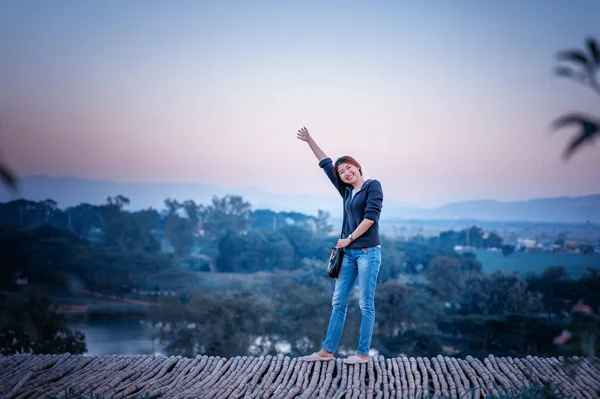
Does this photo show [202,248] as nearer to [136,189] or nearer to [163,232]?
[163,232]

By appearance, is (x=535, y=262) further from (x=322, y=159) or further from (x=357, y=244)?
(x=357, y=244)

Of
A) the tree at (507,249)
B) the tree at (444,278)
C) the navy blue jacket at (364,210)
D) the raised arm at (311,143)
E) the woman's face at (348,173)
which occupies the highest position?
the raised arm at (311,143)

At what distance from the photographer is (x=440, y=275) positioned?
95.9ft

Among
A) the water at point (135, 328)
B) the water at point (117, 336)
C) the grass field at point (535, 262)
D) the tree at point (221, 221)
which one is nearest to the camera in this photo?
the water at point (117, 336)

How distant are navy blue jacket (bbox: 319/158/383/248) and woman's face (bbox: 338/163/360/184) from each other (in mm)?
118

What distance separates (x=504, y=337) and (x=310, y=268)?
10.2m

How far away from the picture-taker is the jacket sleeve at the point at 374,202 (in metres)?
5.46

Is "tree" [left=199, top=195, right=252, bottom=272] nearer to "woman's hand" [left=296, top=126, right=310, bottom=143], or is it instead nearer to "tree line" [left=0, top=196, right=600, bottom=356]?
"tree line" [left=0, top=196, right=600, bottom=356]

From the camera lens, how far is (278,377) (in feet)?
18.5

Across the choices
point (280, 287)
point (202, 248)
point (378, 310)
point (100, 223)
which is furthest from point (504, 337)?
point (100, 223)

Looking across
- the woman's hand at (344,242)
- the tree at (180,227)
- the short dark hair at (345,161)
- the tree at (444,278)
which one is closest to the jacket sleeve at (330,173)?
the short dark hair at (345,161)

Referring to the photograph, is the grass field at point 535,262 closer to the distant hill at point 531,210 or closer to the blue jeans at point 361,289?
the distant hill at point 531,210

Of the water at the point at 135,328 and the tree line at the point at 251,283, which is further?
the water at the point at 135,328

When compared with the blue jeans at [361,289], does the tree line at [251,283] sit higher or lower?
lower
